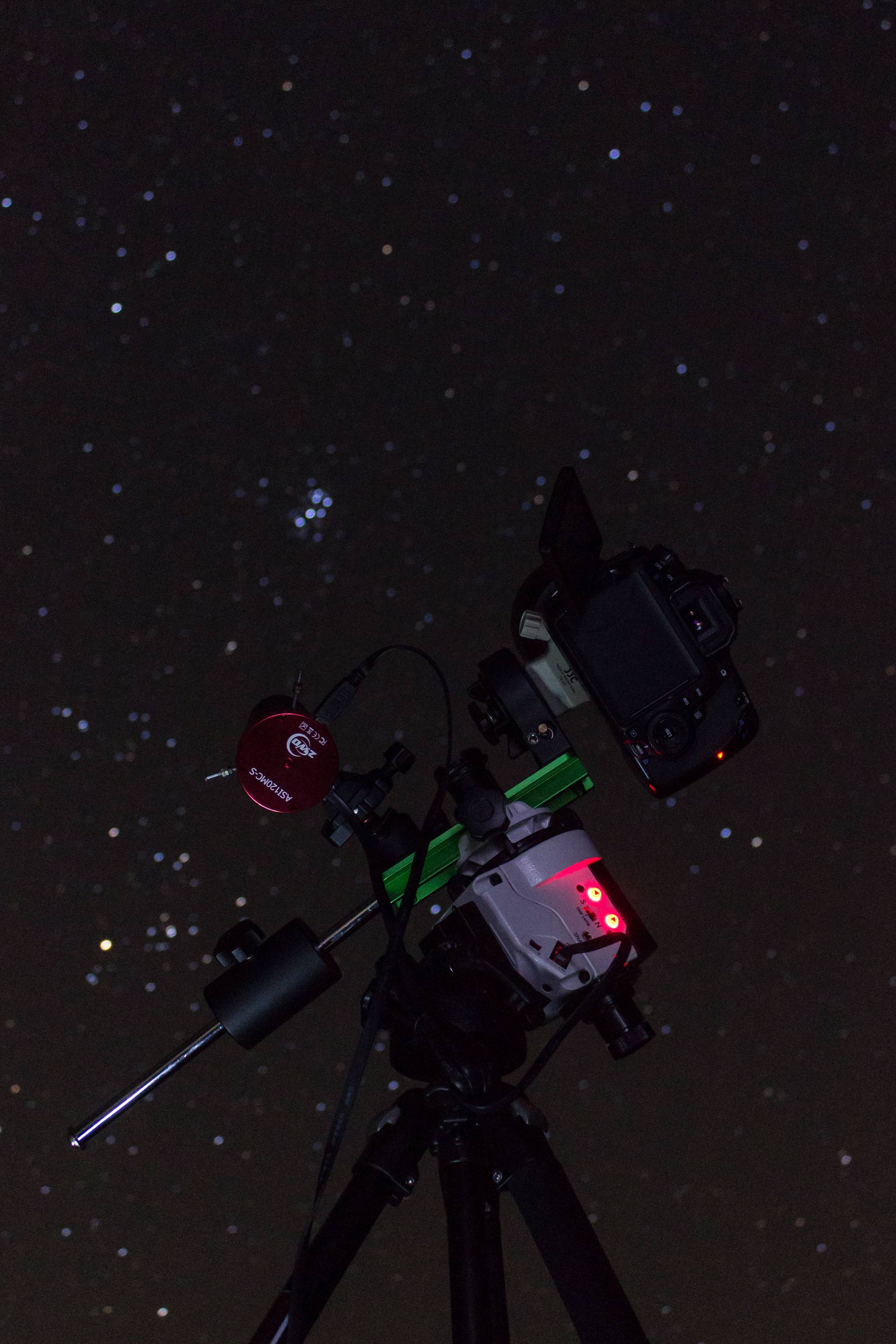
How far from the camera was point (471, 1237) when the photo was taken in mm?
695

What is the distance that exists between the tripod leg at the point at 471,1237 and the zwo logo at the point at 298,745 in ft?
1.05

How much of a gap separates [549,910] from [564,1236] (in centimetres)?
25

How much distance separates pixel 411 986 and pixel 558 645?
1.06 ft

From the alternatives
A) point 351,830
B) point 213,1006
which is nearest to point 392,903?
point 351,830

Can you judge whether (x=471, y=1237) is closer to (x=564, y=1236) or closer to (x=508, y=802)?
(x=564, y=1236)

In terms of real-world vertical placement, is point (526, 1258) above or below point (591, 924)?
below

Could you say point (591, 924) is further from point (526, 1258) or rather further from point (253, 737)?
point (526, 1258)

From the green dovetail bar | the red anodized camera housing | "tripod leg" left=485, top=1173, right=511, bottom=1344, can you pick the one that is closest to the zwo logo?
the red anodized camera housing

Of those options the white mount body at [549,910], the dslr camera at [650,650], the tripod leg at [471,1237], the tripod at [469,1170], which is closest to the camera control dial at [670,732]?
the dslr camera at [650,650]

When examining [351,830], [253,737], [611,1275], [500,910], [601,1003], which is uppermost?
[253,737]

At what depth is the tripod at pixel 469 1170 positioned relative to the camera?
663 mm

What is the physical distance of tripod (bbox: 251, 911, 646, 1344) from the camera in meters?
0.66

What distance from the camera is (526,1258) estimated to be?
1300mm

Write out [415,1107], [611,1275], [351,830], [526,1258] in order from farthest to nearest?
[526,1258] < [351,830] < [415,1107] < [611,1275]
